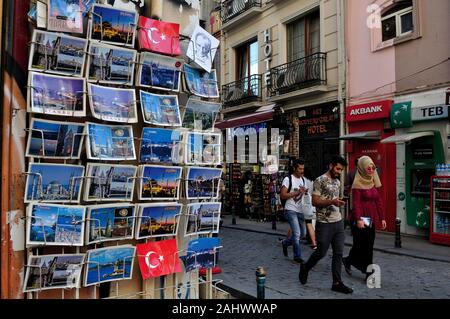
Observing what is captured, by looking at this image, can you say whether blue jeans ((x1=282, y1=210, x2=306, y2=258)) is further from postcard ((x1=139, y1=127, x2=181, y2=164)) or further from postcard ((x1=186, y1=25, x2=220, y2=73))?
postcard ((x1=139, y1=127, x2=181, y2=164))

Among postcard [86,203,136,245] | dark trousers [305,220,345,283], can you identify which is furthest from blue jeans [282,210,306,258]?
postcard [86,203,136,245]

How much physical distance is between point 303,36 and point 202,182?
1379cm

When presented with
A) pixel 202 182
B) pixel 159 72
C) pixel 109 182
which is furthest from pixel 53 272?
pixel 159 72

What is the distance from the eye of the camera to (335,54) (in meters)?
14.4

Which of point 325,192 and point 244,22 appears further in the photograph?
point 244,22

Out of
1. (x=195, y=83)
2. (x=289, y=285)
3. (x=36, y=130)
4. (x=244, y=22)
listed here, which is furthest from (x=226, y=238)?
(x=244, y=22)

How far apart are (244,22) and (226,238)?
37.4 ft

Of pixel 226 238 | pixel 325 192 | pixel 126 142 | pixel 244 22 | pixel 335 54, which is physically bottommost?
pixel 226 238

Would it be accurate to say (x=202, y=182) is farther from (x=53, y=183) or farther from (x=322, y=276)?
(x=322, y=276)

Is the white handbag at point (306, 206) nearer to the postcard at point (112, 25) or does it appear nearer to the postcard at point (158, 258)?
the postcard at point (158, 258)

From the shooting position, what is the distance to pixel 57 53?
3066 millimetres

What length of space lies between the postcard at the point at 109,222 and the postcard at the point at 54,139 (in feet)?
1.46

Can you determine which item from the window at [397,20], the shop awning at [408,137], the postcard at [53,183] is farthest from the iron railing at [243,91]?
the postcard at [53,183]
